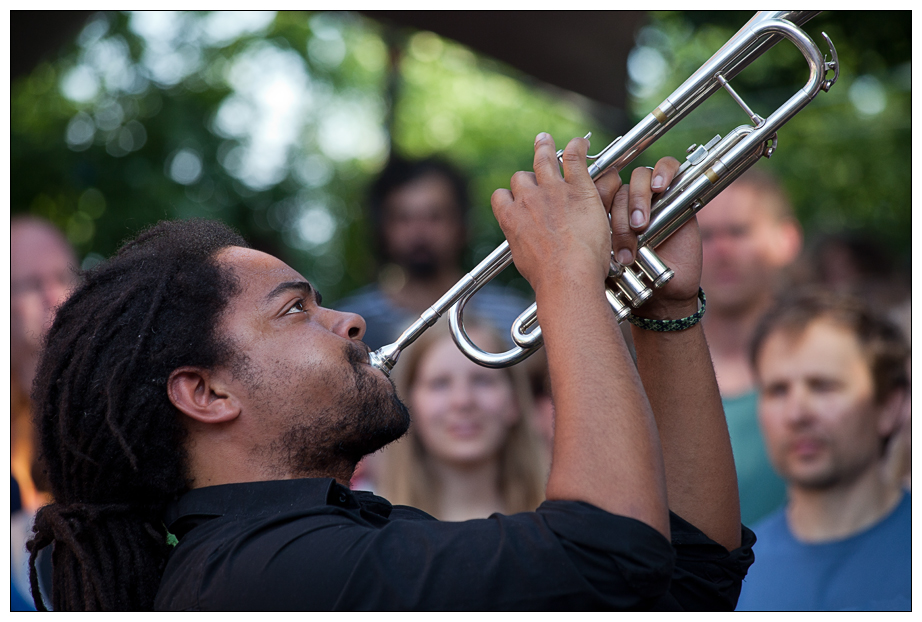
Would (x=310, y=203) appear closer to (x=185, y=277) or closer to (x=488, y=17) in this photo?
(x=488, y=17)

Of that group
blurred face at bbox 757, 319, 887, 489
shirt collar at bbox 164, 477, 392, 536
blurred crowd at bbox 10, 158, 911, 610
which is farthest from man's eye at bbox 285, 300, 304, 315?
blurred face at bbox 757, 319, 887, 489

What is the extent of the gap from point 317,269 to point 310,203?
2.77 feet

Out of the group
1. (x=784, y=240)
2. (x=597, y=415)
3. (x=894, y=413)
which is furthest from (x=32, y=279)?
(x=894, y=413)

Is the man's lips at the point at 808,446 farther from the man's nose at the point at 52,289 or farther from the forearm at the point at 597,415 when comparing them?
the man's nose at the point at 52,289

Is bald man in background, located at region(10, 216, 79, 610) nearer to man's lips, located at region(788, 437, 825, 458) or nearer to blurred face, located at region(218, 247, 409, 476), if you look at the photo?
blurred face, located at region(218, 247, 409, 476)

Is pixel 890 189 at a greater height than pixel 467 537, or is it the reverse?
pixel 890 189

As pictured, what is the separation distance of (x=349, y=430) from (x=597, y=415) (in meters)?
0.62

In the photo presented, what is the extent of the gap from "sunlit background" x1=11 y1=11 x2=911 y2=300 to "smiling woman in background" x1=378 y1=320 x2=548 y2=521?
1.78 meters

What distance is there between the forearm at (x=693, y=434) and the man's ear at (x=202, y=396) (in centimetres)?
98

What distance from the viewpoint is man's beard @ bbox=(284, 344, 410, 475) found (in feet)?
6.49

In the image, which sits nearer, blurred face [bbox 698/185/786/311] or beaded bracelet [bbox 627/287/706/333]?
beaded bracelet [bbox 627/287/706/333]

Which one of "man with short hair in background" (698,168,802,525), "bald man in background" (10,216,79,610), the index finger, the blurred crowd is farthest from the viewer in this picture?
"man with short hair in background" (698,168,802,525)
